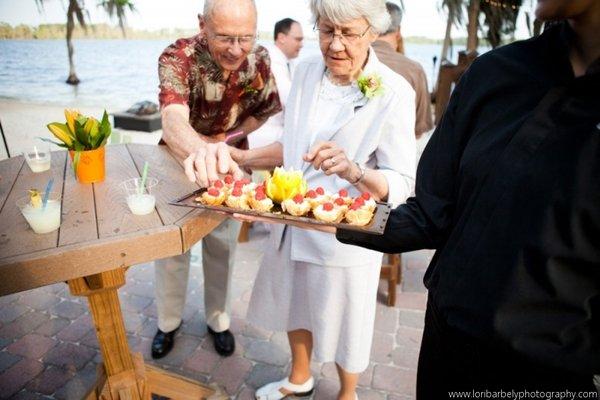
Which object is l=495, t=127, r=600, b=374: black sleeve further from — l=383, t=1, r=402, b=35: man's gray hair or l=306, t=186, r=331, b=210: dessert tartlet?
l=383, t=1, r=402, b=35: man's gray hair

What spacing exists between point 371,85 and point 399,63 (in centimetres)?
195

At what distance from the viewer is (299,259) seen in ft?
6.31

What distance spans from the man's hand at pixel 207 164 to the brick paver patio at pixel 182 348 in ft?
4.64

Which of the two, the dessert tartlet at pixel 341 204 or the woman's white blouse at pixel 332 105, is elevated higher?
the woman's white blouse at pixel 332 105

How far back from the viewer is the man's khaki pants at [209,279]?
2.64m

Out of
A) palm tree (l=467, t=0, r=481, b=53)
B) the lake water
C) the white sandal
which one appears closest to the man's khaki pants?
the white sandal

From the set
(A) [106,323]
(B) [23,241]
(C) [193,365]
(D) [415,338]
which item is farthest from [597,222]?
(C) [193,365]

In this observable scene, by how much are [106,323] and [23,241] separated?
632mm

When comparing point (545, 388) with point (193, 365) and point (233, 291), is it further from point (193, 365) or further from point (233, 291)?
point (233, 291)

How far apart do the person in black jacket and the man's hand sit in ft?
3.34

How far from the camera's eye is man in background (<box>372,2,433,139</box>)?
345 cm

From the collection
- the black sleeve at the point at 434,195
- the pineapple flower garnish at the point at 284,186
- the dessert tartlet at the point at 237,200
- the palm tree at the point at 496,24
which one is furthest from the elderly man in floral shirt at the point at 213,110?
the palm tree at the point at 496,24

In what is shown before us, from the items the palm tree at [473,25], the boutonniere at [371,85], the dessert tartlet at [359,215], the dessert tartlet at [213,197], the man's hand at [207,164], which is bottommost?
the dessert tartlet at [359,215]

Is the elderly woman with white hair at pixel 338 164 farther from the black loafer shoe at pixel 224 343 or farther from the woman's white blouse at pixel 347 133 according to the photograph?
the black loafer shoe at pixel 224 343
